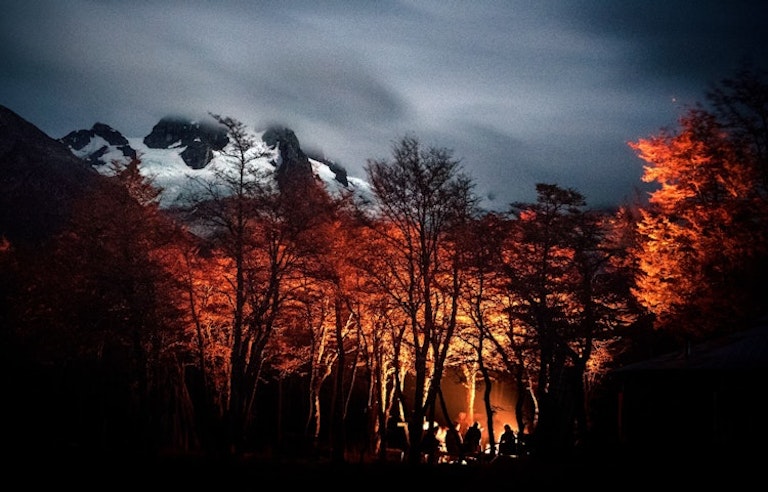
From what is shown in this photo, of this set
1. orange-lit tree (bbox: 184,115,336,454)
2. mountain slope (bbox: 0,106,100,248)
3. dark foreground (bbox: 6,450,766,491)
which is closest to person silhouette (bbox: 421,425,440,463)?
dark foreground (bbox: 6,450,766,491)

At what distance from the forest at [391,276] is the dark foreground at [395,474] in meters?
2.46

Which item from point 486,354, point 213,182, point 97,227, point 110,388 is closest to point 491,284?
point 486,354

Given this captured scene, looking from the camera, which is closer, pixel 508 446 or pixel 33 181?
pixel 508 446

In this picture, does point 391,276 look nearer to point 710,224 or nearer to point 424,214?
point 424,214

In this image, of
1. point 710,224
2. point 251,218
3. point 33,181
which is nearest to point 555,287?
point 710,224

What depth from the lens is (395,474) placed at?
53.5 feet

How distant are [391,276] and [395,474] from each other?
9.24 m

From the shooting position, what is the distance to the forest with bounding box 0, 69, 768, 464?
67.3ft

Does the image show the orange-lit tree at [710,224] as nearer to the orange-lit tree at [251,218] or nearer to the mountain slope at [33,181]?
the orange-lit tree at [251,218]

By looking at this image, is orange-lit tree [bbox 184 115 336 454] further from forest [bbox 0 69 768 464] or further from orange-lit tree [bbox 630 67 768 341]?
orange-lit tree [bbox 630 67 768 341]

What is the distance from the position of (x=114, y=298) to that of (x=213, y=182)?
7.39 m

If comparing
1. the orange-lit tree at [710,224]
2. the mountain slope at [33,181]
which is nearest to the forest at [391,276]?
the orange-lit tree at [710,224]

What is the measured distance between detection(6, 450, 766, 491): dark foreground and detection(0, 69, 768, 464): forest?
8.06 feet

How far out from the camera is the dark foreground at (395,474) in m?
12.1
